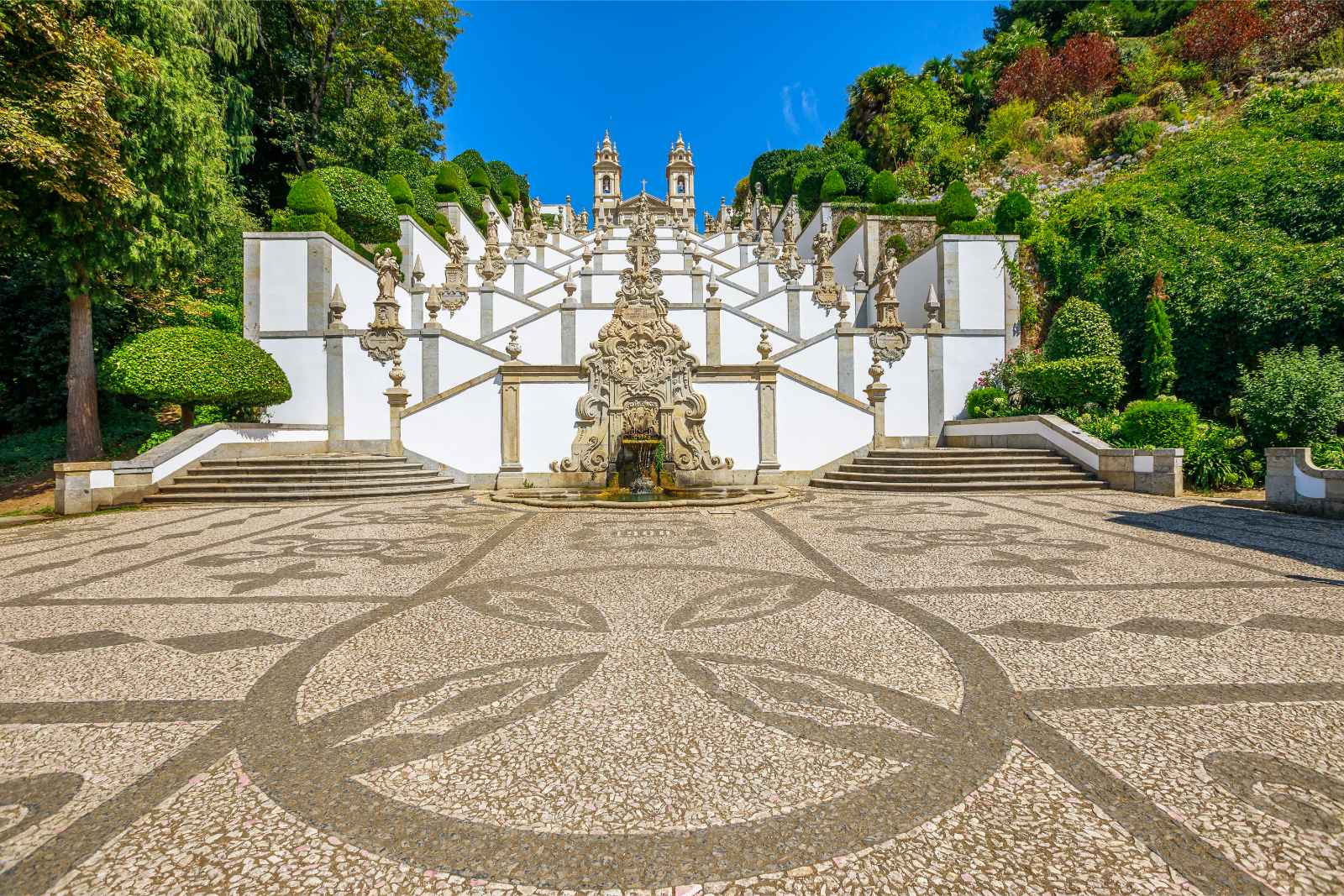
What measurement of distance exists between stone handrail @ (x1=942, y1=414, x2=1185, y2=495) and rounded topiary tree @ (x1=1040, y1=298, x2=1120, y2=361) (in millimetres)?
2553

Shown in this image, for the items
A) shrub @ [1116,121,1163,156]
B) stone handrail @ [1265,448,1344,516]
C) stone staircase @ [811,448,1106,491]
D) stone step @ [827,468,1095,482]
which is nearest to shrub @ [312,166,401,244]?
stone staircase @ [811,448,1106,491]

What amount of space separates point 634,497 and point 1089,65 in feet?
119

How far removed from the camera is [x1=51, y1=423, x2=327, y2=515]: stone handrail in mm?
8719

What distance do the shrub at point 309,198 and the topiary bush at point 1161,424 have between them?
2056cm

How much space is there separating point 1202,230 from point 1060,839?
63.0 feet

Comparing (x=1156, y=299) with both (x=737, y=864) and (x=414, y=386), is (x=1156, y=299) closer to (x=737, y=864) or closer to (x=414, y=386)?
(x=737, y=864)

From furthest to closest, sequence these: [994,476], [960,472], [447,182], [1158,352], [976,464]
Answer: [447,182] < [1158,352] < [976,464] < [960,472] < [994,476]

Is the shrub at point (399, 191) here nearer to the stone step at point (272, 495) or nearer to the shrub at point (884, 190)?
the stone step at point (272, 495)

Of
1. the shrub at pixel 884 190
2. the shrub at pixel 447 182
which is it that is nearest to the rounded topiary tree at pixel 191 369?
the shrub at pixel 447 182

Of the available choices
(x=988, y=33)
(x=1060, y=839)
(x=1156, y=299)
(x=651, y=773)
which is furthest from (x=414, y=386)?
(x=988, y=33)

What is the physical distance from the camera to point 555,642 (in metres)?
2.90

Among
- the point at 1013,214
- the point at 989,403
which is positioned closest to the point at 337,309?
the point at 989,403

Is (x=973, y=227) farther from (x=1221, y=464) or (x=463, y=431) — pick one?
(x=463, y=431)

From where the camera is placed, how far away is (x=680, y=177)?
63781mm
